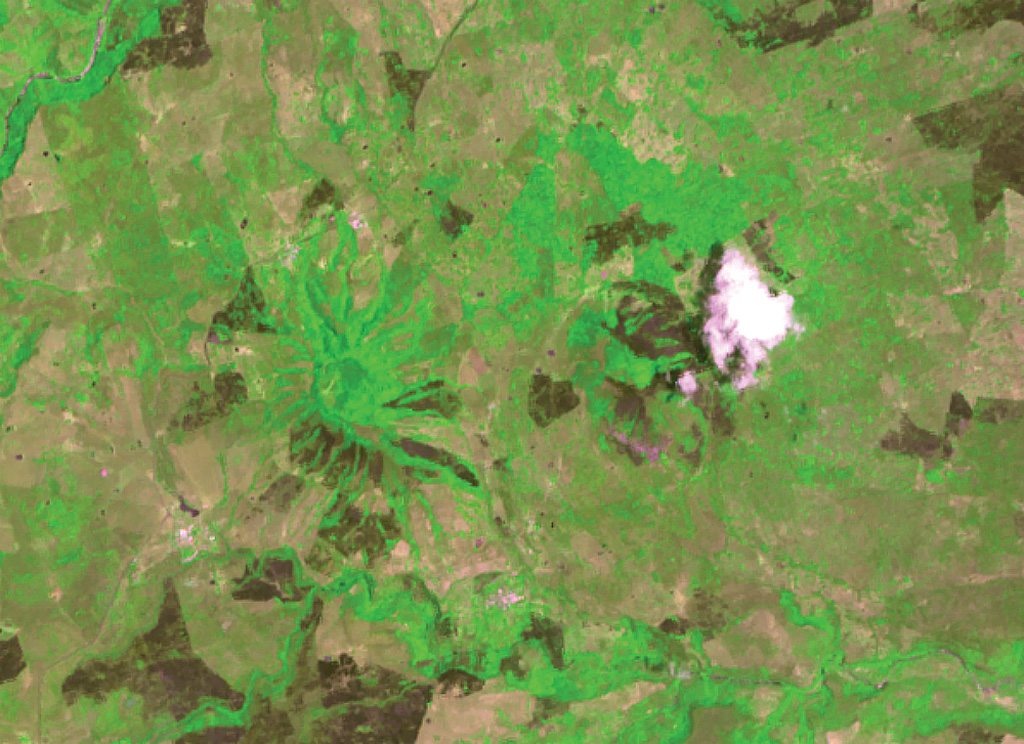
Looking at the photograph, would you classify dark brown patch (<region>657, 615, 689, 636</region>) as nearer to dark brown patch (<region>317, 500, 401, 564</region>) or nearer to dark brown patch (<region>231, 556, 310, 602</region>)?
dark brown patch (<region>317, 500, 401, 564</region>)

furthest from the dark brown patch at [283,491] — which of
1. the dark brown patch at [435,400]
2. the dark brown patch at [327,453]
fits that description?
the dark brown patch at [435,400]

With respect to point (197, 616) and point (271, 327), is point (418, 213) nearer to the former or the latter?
point (271, 327)

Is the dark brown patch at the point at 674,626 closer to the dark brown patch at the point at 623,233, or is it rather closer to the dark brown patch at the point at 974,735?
the dark brown patch at the point at 974,735

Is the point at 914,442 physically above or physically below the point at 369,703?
above

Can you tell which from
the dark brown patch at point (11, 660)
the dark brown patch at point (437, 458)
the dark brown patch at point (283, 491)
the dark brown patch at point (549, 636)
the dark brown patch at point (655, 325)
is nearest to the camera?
the dark brown patch at point (655, 325)

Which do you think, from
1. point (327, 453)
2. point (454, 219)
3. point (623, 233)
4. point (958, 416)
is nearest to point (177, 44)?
point (454, 219)

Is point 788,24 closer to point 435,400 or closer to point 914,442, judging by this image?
point 914,442

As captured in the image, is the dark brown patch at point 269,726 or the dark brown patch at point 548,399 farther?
the dark brown patch at point 269,726
